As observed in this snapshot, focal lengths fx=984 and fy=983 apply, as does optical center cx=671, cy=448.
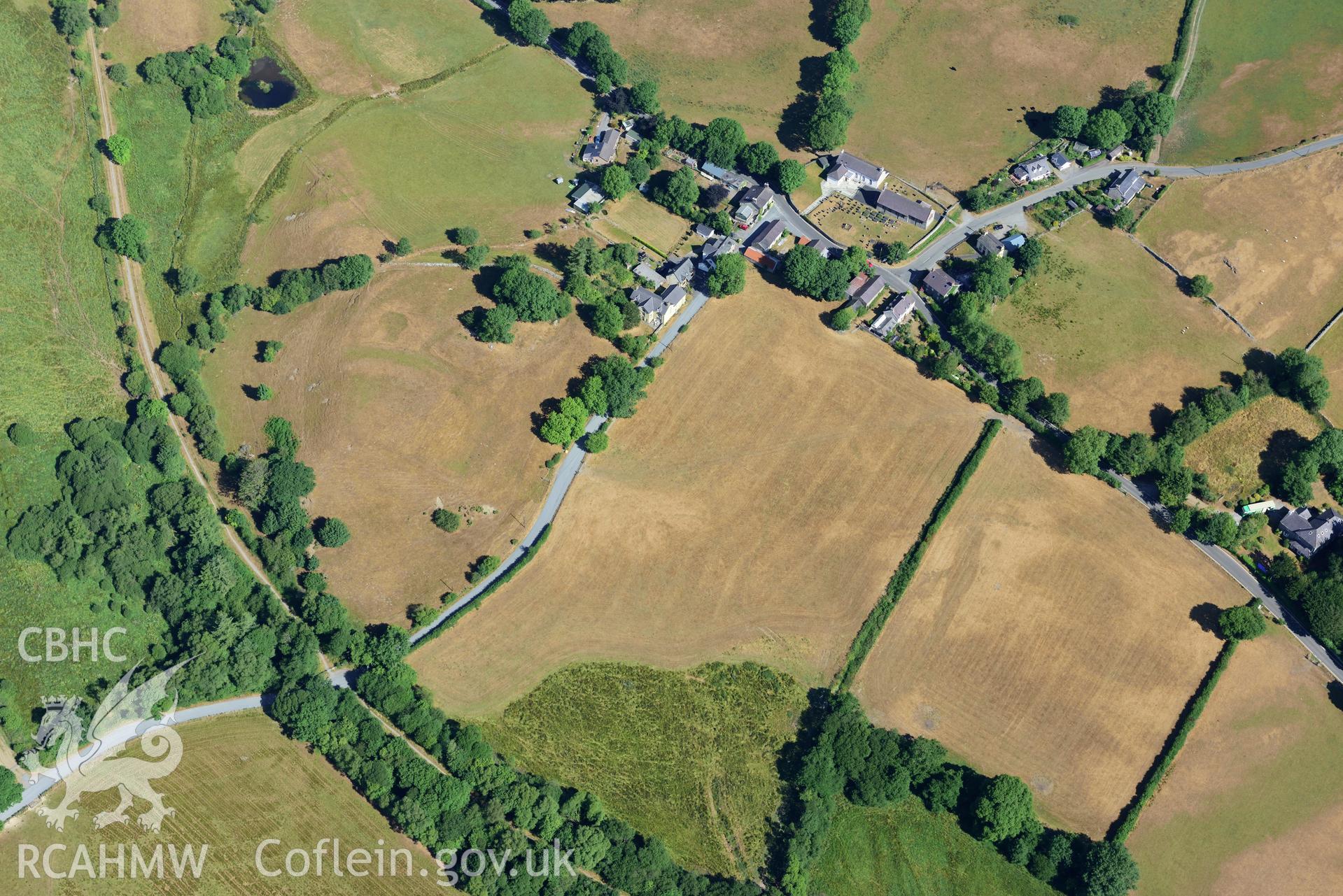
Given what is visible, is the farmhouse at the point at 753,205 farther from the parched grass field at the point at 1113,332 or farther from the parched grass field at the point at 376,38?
the parched grass field at the point at 376,38

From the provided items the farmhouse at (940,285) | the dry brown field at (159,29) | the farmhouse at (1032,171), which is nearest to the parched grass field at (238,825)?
the farmhouse at (940,285)

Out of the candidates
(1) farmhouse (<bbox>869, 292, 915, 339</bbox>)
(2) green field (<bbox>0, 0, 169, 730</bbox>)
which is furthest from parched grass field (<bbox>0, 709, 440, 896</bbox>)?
(1) farmhouse (<bbox>869, 292, 915, 339</bbox>)

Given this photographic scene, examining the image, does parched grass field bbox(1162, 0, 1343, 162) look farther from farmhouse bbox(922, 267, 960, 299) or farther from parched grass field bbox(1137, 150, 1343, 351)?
farmhouse bbox(922, 267, 960, 299)

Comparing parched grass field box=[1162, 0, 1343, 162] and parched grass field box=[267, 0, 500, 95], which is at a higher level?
parched grass field box=[1162, 0, 1343, 162]

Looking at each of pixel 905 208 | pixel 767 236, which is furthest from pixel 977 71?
pixel 767 236

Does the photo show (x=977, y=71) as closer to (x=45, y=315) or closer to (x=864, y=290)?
(x=864, y=290)

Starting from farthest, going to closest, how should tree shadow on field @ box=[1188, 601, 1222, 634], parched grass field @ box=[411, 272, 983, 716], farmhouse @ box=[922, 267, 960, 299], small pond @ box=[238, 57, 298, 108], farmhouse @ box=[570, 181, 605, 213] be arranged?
small pond @ box=[238, 57, 298, 108] → farmhouse @ box=[570, 181, 605, 213] → farmhouse @ box=[922, 267, 960, 299] → parched grass field @ box=[411, 272, 983, 716] → tree shadow on field @ box=[1188, 601, 1222, 634]
